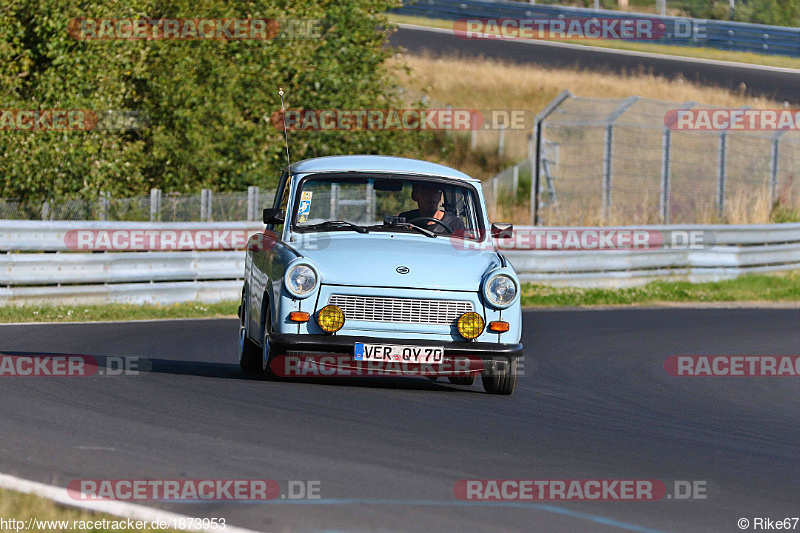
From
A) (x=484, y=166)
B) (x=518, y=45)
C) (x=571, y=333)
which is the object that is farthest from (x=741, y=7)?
(x=571, y=333)

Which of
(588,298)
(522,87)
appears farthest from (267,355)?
(522,87)

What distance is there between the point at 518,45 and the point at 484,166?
11.7 metres

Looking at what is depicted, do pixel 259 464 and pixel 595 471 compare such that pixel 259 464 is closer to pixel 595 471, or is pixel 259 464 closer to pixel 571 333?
pixel 595 471

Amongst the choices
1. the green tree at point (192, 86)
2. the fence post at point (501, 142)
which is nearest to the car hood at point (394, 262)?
the green tree at point (192, 86)

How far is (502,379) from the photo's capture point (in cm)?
967

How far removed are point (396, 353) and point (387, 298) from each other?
1.32ft

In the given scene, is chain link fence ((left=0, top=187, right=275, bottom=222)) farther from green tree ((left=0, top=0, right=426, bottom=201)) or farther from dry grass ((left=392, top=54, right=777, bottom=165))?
dry grass ((left=392, top=54, right=777, bottom=165))

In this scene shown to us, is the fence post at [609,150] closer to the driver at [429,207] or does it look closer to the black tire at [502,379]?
the driver at [429,207]

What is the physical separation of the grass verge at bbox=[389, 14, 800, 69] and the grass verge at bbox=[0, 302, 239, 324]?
27.8 m

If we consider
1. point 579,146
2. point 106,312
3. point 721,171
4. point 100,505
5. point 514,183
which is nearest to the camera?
point 100,505

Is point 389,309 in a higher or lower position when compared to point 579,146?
lower

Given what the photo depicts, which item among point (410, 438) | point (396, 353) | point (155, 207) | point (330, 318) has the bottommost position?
point (410, 438)

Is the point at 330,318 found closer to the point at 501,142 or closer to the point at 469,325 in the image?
the point at 469,325

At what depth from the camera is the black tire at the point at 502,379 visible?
31.3 feet
